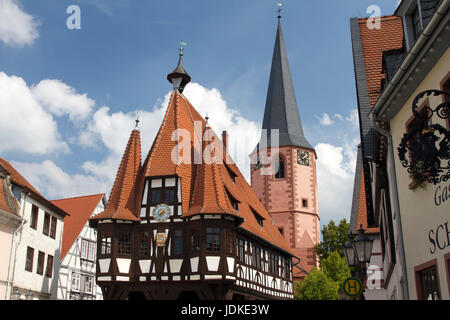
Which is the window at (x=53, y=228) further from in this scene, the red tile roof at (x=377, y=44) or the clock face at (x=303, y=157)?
the clock face at (x=303, y=157)

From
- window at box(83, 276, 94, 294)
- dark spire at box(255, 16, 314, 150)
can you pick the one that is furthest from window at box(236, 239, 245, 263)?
dark spire at box(255, 16, 314, 150)

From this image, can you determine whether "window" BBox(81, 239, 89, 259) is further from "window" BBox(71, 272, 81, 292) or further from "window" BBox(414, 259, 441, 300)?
"window" BBox(414, 259, 441, 300)

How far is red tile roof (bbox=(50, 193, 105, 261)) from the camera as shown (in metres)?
33.3

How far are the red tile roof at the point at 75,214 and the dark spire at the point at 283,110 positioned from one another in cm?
2487

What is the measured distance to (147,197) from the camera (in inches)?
1000

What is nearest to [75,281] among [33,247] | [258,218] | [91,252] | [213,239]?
[91,252]

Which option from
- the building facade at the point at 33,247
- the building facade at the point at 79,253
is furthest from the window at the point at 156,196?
the building facade at the point at 79,253

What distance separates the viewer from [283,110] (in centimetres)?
5719

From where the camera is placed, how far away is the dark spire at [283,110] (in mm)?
56656

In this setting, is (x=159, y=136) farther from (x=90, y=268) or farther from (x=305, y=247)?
(x=305, y=247)

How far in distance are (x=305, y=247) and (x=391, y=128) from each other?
4174 cm

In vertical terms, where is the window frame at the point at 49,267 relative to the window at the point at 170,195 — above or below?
below

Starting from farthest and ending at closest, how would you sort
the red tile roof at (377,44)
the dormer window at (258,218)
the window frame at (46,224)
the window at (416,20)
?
the dormer window at (258,218) → the window frame at (46,224) → the red tile roof at (377,44) → the window at (416,20)
